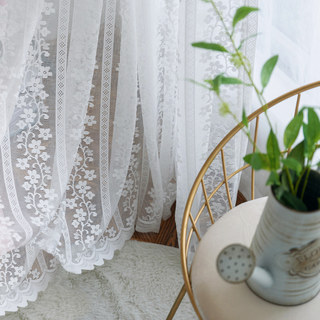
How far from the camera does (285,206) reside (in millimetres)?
577

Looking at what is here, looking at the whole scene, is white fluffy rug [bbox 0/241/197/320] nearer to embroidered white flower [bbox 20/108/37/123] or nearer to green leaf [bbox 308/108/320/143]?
embroidered white flower [bbox 20/108/37/123]

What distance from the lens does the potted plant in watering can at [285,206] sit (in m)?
0.56

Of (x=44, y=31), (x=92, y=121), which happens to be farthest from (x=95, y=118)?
(x=44, y=31)

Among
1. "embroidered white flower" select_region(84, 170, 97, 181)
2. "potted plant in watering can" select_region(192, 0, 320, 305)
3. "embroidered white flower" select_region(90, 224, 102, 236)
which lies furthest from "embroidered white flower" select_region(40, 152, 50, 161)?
"potted plant in watering can" select_region(192, 0, 320, 305)

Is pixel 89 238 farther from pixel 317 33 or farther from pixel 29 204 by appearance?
pixel 317 33

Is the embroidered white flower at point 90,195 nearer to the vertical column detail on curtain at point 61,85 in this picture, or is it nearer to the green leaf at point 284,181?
the vertical column detail on curtain at point 61,85

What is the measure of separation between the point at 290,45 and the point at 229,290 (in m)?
0.65

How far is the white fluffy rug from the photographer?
4.03 ft

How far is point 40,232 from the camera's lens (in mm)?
1220

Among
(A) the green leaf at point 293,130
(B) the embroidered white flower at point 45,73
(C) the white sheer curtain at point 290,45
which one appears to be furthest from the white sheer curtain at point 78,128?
(A) the green leaf at point 293,130

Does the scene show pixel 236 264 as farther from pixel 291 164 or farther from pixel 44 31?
pixel 44 31

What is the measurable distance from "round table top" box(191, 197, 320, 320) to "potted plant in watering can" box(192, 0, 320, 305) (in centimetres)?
4

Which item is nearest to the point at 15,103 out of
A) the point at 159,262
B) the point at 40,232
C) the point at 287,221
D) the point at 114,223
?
the point at 40,232

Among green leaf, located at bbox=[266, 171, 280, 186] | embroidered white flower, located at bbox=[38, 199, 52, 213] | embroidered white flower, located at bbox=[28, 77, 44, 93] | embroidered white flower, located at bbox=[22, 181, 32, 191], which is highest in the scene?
green leaf, located at bbox=[266, 171, 280, 186]
